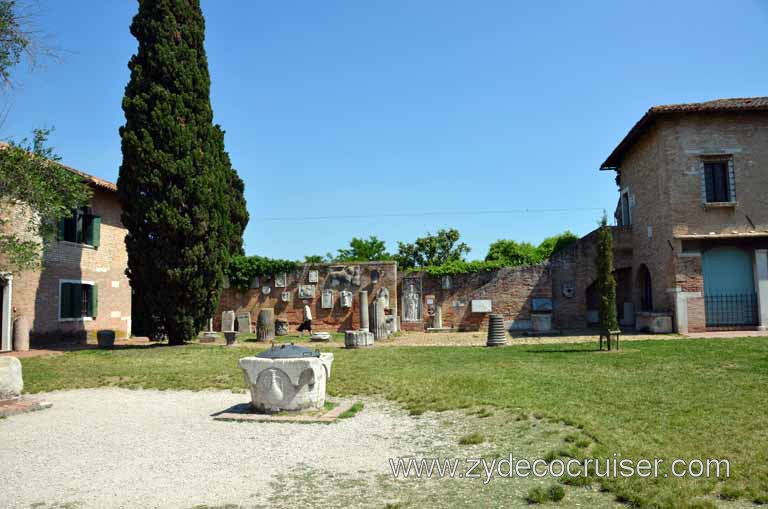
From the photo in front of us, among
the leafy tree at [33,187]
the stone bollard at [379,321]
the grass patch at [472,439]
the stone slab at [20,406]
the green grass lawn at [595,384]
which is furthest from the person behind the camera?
the stone bollard at [379,321]

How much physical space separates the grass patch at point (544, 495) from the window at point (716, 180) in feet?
58.4

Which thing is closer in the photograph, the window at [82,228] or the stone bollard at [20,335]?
the stone bollard at [20,335]

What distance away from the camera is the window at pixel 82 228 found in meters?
20.6

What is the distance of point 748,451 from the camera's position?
17.7 feet

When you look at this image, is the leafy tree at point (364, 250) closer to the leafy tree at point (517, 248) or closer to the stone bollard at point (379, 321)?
the leafy tree at point (517, 248)

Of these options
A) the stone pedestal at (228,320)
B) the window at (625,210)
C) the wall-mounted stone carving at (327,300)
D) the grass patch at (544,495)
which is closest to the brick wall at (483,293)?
the wall-mounted stone carving at (327,300)

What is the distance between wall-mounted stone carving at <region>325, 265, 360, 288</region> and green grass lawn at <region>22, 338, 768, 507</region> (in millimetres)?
8193

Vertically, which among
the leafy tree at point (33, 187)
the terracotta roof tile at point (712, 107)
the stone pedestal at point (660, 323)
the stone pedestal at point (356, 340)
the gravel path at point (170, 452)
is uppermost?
the terracotta roof tile at point (712, 107)

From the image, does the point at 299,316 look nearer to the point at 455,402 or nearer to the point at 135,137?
the point at 135,137

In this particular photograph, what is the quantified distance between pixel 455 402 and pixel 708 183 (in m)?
15.2

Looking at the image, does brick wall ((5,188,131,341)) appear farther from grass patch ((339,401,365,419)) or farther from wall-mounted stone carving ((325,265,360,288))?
grass patch ((339,401,365,419))

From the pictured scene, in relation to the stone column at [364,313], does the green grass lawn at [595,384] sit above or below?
below

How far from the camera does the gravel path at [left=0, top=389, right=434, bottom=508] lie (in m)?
4.96

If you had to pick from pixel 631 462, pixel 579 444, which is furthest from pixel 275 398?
pixel 631 462
